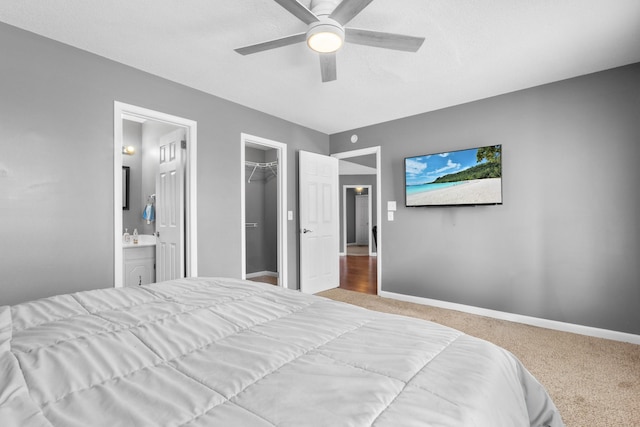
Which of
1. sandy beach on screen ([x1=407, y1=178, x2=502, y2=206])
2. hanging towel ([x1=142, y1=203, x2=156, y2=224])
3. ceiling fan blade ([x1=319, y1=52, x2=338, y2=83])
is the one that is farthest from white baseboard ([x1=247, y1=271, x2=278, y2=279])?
ceiling fan blade ([x1=319, y1=52, x2=338, y2=83])

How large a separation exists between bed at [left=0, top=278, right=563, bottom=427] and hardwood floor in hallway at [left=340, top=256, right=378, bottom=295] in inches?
141

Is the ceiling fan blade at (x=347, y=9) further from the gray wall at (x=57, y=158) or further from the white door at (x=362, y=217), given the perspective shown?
the white door at (x=362, y=217)

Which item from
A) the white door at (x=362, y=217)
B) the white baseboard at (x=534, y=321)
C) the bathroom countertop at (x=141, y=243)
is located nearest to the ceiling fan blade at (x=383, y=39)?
the white baseboard at (x=534, y=321)

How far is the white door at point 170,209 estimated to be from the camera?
10.7 ft

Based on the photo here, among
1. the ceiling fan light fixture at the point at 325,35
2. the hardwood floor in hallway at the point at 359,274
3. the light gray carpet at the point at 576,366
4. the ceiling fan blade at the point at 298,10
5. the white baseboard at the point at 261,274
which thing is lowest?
the light gray carpet at the point at 576,366

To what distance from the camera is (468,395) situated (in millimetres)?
765

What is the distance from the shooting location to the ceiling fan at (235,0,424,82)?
1.77 metres

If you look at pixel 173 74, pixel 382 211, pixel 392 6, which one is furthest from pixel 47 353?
pixel 382 211

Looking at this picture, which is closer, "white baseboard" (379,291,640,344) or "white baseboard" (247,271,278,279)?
"white baseboard" (379,291,640,344)

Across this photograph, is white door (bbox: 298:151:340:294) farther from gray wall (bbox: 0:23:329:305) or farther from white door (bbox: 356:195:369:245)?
white door (bbox: 356:195:369:245)

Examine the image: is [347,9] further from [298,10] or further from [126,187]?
[126,187]

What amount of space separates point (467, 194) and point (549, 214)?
0.81m

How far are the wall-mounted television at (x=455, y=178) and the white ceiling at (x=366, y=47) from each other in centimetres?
70

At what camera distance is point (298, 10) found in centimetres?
175
